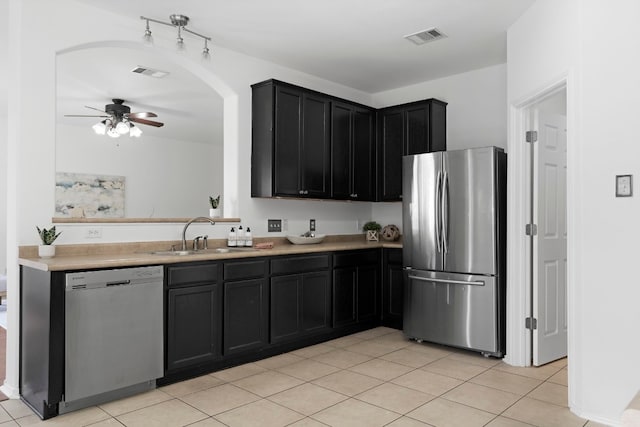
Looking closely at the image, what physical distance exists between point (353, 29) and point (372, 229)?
2368 millimetres

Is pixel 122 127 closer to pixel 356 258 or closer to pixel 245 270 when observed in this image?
pixel 245 270

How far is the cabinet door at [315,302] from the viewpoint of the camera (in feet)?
13.8

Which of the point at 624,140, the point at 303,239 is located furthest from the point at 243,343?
the point at 624,140

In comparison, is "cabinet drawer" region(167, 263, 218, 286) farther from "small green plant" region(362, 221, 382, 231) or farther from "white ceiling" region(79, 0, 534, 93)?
"small green plant" region(362, 221, 382, 231)

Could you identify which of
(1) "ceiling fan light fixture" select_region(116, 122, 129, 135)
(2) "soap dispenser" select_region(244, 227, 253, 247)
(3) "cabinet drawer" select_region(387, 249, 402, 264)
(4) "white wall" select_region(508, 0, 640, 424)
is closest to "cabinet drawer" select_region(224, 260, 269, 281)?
(2) "soap dispenser" select_region(244, 227, 253, 247)

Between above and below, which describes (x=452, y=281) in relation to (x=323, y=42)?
below

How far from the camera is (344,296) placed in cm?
459

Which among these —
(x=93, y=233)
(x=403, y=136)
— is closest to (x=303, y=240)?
(x=403, y=136)

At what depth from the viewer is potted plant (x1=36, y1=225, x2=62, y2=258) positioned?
3.04 metres

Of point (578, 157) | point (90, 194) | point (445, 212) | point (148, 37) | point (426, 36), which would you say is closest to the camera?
point (578, 157)

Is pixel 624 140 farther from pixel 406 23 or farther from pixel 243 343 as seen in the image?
pixel 243 343

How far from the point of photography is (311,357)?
13.0ft

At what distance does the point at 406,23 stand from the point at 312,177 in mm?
1656

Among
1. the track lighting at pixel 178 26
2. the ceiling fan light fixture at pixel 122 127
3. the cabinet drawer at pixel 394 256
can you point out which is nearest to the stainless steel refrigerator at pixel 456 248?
the cabinet drawer at pixel 394 256
